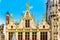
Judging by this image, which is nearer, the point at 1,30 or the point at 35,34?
the point at 35,34

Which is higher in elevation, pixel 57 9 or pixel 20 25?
pixel 57 9

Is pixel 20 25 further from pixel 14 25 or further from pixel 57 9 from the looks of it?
pixel 57 9

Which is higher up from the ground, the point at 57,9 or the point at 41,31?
the point at 57,9

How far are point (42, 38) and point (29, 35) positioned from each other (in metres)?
2.15

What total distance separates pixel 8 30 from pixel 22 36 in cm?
244

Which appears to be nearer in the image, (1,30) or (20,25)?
(20,25)

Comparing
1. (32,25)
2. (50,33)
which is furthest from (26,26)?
(50,33)

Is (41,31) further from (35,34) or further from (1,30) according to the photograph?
(1,30)

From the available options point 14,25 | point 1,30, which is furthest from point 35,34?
point 1,30

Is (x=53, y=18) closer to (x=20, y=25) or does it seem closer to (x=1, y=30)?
(x=20, y=25)

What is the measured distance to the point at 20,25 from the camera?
41.2 meters

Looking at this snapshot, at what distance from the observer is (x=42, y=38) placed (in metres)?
41.2

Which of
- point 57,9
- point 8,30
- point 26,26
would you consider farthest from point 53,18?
point 8,30

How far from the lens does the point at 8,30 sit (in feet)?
135
